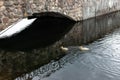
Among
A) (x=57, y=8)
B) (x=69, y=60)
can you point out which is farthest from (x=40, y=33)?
(x=69, y=60)

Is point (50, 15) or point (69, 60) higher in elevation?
point (50, 15)

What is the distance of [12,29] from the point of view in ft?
40.8

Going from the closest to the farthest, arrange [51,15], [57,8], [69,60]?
[69,60] < [57,8] < [51,15]

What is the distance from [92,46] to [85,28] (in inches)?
165

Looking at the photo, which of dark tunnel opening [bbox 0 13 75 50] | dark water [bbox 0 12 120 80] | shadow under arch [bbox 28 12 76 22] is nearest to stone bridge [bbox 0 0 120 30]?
shadow under arch [bbox 28 12 76 22]

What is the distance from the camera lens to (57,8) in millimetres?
14625

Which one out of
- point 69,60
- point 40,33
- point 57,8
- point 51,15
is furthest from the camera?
point 51,15

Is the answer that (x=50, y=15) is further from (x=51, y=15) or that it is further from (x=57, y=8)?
(x=57, y=8)

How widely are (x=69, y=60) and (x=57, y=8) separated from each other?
218 inches

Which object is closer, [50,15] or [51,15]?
[50,15]

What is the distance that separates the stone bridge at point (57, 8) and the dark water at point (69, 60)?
170 cm

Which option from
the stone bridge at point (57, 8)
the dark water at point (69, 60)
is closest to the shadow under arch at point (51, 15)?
the stone bridge at point (57, 8)

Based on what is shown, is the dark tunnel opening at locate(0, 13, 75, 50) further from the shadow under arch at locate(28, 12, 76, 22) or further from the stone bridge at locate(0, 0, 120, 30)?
the stone bridge at locate(0, 0, 120, 30)

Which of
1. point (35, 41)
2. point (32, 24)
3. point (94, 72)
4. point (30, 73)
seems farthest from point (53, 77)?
point (32, 24)
